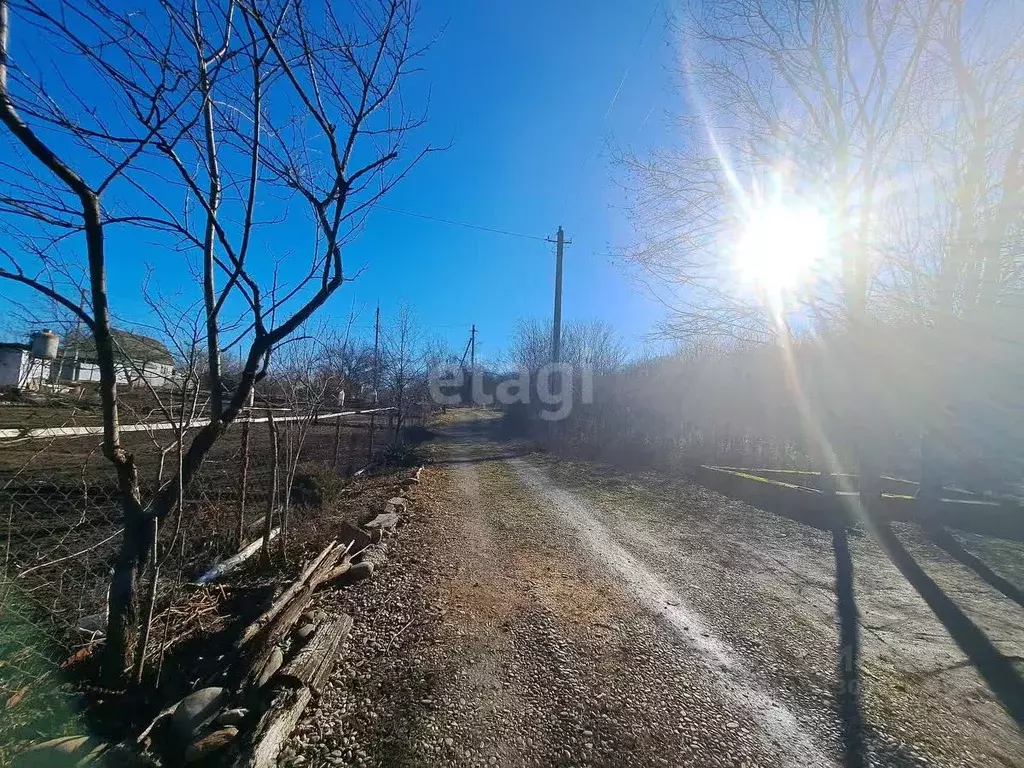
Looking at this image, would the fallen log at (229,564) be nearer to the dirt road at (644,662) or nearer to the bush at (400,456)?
the dirt road at (644,662)

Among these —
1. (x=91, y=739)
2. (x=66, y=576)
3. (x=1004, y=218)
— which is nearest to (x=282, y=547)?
(x=66, y=576)

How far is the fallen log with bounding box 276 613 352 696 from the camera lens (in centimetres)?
247

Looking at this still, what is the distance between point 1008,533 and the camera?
22.1ft

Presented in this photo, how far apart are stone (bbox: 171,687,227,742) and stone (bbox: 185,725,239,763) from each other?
74mm

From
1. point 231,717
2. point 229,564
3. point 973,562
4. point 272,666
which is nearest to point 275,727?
point 231,717

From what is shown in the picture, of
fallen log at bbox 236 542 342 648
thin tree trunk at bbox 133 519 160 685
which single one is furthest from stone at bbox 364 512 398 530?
thin tree trunk at bbox 133 519 160 685

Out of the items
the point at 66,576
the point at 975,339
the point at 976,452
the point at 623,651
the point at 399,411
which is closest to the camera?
the point at 623,651

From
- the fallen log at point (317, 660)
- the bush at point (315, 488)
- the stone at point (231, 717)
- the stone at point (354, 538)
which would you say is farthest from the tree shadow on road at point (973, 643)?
the bush at point (315, 488)

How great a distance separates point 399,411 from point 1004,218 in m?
14.6

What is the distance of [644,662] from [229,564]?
3.66 meters

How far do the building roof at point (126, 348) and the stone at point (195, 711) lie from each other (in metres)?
1.73

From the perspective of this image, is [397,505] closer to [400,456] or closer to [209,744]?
[209,744]

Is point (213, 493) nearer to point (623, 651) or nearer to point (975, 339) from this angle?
point (623, 651)

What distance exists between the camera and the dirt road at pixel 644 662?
2.32m
